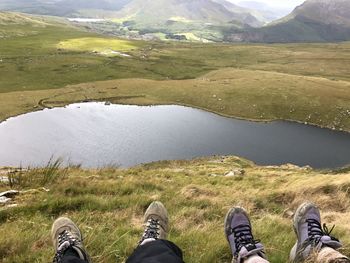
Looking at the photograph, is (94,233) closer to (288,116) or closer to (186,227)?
(186,227)

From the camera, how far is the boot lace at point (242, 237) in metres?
6.02

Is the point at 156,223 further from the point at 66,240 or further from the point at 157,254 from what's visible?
the point at 157,254

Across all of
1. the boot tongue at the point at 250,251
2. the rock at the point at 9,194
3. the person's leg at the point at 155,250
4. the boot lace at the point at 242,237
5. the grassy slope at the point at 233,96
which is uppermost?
the person's leg at the point at 155,250

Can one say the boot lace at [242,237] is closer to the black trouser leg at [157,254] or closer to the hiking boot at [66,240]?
the black trouser leg at [157,254]

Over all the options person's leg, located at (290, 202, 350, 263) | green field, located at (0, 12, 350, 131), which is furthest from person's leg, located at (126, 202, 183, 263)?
green field, located at (0, 12, 350, 131)

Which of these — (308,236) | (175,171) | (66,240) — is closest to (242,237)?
(308,236)

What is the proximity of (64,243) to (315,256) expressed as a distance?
3631 millimetres

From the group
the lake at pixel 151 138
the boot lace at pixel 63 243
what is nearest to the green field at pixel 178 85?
the lake at pixel 151 138

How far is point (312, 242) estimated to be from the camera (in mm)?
5902

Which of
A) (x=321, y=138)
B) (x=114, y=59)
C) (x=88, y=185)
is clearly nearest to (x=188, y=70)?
(x=114, y=59)

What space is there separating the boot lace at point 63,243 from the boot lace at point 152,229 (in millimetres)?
1110

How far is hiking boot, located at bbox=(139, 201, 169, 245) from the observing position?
20.6 ft

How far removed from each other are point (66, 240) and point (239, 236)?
2.84 meters

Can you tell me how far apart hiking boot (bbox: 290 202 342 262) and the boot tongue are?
2.43 feet
